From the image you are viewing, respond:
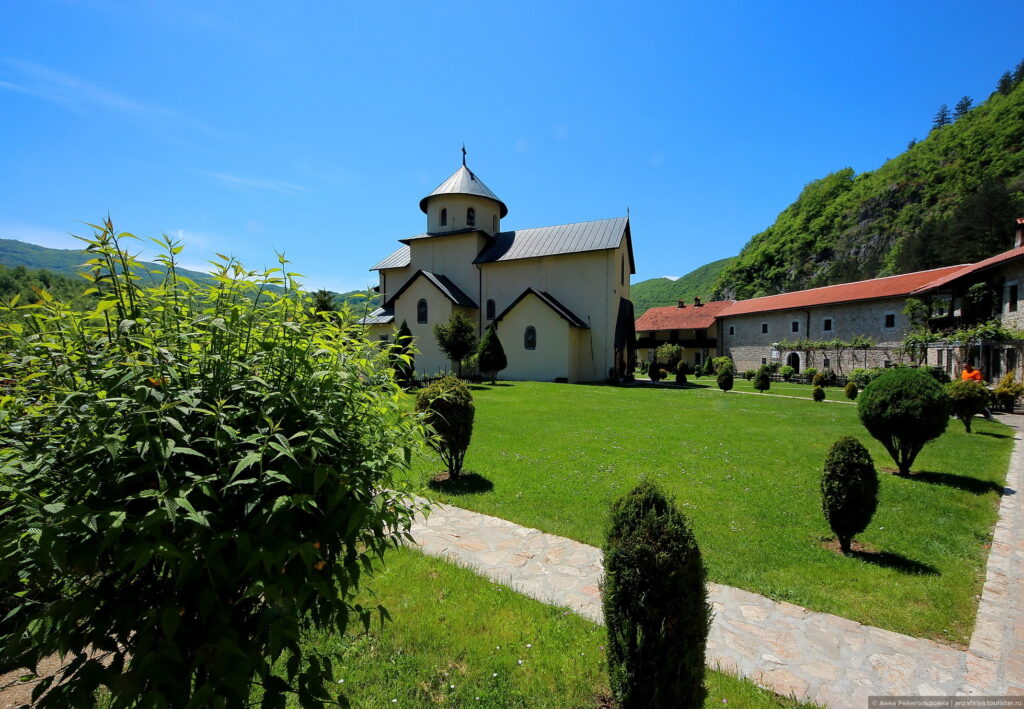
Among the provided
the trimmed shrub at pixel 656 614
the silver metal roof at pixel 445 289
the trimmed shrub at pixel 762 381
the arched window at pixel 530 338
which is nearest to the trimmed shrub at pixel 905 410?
the trimmed shrub at pixel 656 614

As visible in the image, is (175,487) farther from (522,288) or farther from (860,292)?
(860,292)

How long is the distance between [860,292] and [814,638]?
4089 cm

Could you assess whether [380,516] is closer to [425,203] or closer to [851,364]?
[425,203]

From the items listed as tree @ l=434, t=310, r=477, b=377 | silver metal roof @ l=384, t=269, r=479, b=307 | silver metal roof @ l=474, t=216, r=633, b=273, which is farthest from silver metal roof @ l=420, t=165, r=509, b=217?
tree @ l=434, t=310, r=477, b=377

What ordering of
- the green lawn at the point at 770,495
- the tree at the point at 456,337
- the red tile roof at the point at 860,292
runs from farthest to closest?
1. the red tile roof at the point at 860,292
2. the tree at the point at 456,337
3. the green lawn at the point at 770,495

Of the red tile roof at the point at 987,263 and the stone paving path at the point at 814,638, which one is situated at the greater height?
the red tile roof at the point at 987,263

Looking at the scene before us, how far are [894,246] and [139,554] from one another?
83.8 metres

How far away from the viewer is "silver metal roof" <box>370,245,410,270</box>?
37.1m

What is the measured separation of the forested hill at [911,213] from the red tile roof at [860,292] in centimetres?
1140

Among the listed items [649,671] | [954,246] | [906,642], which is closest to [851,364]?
[954,246]

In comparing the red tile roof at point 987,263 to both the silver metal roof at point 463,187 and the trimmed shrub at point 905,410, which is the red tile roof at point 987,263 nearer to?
the trimmed shrub at point 905,410

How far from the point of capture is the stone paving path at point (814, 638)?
128 inches

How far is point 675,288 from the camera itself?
14862cm

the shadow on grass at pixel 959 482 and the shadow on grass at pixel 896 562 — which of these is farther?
the shadow on grass at pixel 959 482
